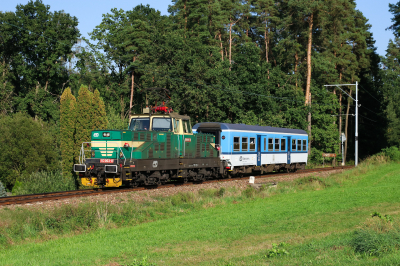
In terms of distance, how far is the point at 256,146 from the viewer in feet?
89.6

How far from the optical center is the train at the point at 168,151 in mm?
17719

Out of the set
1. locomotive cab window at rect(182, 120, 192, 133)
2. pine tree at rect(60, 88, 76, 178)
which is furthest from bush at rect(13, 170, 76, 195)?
locomotive cab window at rect(182, 120, 192, 133)

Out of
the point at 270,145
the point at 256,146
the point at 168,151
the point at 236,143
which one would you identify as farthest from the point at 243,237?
the point at 270,145

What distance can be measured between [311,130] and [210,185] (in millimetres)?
33173

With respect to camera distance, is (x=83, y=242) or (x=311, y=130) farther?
(x=311, y=130)

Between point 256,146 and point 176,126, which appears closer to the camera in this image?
point 176,126

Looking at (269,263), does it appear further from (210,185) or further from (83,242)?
(210,185)

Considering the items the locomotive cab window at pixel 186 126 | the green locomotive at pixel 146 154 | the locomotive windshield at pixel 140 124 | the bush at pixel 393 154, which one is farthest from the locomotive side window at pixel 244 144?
the bush at pixel 393 154

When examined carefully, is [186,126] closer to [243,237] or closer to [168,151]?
[168,151]

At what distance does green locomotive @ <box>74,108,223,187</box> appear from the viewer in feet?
57.8

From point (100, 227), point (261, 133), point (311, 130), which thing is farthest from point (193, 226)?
point (311, 130)

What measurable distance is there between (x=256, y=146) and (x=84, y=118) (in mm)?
19753

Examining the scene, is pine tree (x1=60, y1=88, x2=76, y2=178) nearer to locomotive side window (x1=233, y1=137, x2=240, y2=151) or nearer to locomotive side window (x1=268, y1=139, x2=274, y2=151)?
locomotive side window (x1=233, y1=137, x2=240, y2=151)

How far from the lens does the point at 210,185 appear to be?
21.4 metres
